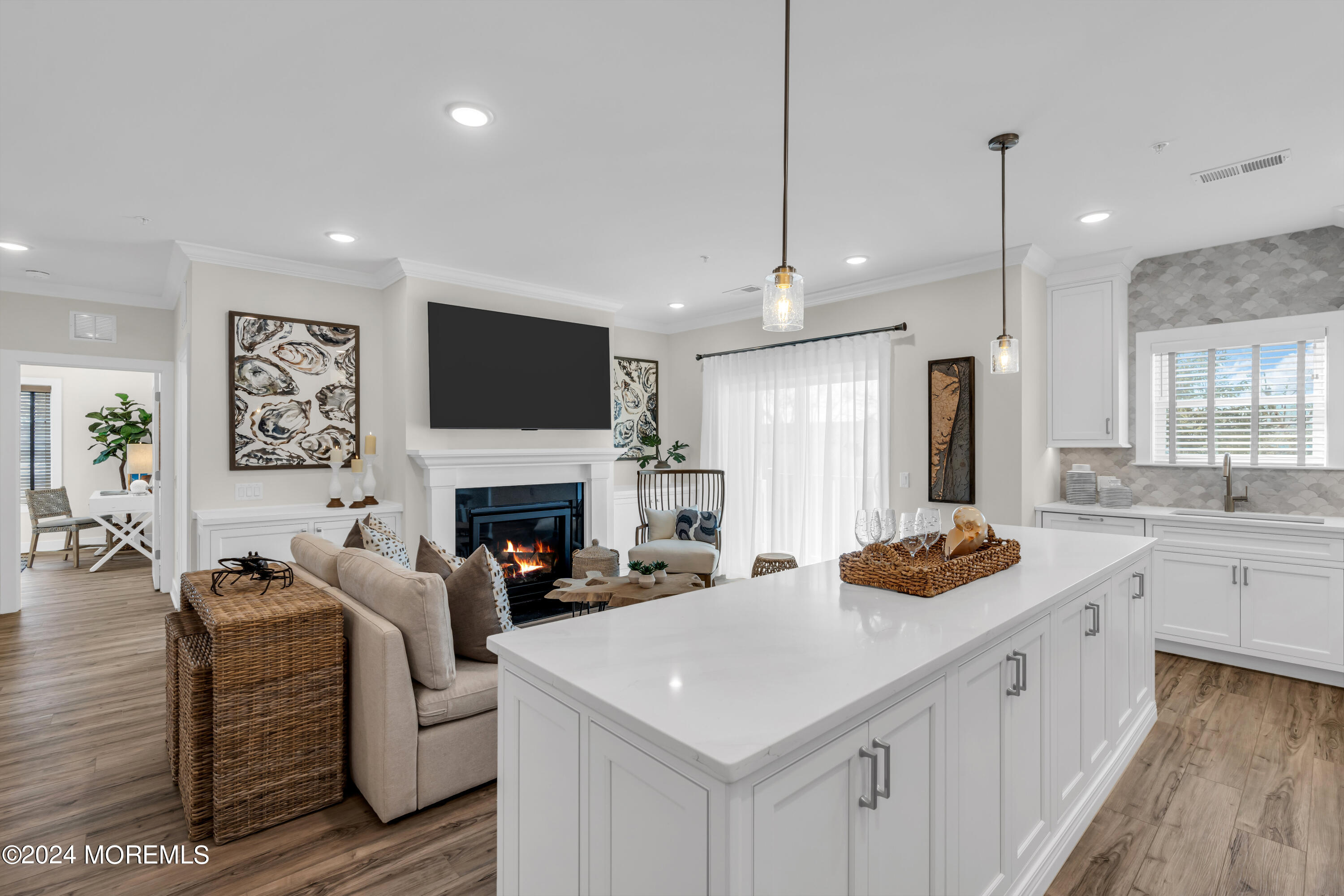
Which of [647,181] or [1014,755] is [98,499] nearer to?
[647,181]

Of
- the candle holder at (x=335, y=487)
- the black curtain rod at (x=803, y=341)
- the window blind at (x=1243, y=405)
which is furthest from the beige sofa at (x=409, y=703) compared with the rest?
the window blind at (x=1243, y=405)

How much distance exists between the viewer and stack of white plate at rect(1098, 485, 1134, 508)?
4.09 meters

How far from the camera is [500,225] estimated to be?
358 cm

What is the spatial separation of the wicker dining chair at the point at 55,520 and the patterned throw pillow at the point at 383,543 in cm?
575

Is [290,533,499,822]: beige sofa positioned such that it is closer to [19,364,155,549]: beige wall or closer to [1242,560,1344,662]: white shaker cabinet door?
[1242,560,1344,662]: white shaker cabinet door

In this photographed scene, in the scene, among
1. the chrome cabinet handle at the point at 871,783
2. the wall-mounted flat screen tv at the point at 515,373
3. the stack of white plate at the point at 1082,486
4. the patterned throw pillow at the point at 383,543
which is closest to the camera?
the chrome cabinet handle at the point at 871,783

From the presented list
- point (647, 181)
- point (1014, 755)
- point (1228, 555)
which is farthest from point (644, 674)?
point (1228, 555)

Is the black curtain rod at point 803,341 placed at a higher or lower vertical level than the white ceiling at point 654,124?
lower

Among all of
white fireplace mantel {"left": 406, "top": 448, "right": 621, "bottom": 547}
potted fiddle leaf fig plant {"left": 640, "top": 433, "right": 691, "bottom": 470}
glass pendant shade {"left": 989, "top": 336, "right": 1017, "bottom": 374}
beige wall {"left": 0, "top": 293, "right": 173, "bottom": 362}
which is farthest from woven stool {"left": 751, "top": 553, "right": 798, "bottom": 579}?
beige wall {"left": 0, "top": 293, "right": 173, "bottom": 362}

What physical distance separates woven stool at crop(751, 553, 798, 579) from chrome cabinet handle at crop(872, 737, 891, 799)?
292 cm

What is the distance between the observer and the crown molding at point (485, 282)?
4316 mm

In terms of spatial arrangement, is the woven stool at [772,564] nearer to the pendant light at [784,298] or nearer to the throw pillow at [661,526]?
the throw pillow at [661,526]

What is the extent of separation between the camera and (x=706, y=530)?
17.5 feet

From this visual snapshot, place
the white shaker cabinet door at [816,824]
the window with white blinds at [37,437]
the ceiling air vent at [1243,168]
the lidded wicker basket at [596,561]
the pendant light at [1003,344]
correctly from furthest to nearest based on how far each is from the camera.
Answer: the window with white blinds at [37,437], the lidded wicker basket at [596,561], the ceiling air vent at [1243,168], the pendant light at [1003,344], the white shaker cabinet door at [816,824]
